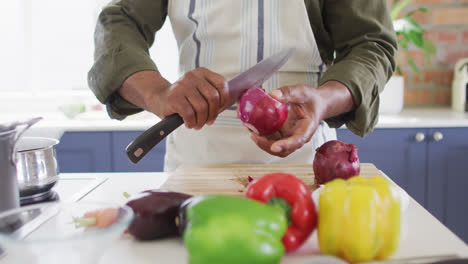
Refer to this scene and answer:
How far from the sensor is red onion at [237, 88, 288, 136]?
0.87 metres

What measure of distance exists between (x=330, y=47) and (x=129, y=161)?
104 cm

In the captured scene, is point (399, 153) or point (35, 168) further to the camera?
point (399, 153)

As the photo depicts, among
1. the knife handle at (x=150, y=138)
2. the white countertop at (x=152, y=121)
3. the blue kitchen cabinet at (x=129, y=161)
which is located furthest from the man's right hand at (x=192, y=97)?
the blue kitchen cabinet at (x=129, y=161)

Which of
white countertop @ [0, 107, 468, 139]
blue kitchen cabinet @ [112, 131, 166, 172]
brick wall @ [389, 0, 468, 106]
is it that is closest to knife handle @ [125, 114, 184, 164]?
white countertop @ [0, 107, 468, 139]

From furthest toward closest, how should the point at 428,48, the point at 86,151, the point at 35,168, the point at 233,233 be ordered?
the point at 428,48 → the point at 86,151 → the point at 35,168 → the point at 233,233

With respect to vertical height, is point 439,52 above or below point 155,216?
above

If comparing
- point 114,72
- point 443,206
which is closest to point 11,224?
point 114,72

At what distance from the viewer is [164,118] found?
828 mm

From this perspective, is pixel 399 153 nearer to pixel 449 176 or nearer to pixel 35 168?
pixel 449 176

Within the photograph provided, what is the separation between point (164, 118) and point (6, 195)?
0.32 m

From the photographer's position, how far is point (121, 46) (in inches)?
36.5

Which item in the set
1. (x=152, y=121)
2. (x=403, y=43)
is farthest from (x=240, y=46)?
(x=403, y=43)

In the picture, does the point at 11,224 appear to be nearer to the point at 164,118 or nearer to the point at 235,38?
the point at 164,118

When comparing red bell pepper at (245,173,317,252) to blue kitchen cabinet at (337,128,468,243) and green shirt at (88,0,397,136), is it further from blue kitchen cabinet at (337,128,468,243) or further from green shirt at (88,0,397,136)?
blue kitchen cabinet at (337,128,468,243)
